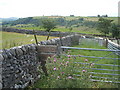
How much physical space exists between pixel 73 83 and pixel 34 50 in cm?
334

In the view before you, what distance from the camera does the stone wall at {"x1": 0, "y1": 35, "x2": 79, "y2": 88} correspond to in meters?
5.60

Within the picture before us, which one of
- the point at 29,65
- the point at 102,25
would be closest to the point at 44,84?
the point at 29,65

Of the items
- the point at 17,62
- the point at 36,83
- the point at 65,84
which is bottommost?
the point at 36,83

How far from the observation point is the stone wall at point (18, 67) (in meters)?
5.60

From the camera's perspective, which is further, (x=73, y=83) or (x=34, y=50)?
(x=34, y=50)

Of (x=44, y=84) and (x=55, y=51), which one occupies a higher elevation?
(x=55, y=51)

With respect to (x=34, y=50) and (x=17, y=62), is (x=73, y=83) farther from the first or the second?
(x=34, y=50)

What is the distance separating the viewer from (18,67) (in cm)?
640

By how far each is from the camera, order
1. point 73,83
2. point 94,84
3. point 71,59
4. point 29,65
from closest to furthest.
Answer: point 73,83, point 71,59, point 94,84, point 29,65

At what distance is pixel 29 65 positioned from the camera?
7.32 m

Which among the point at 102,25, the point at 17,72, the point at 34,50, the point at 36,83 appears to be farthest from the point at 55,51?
the point at 102,25

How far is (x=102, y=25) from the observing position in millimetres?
40469

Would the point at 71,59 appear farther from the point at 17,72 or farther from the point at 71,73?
the point at 17,72

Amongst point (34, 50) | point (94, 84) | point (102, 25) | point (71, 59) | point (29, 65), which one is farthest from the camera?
point (102, 25)
